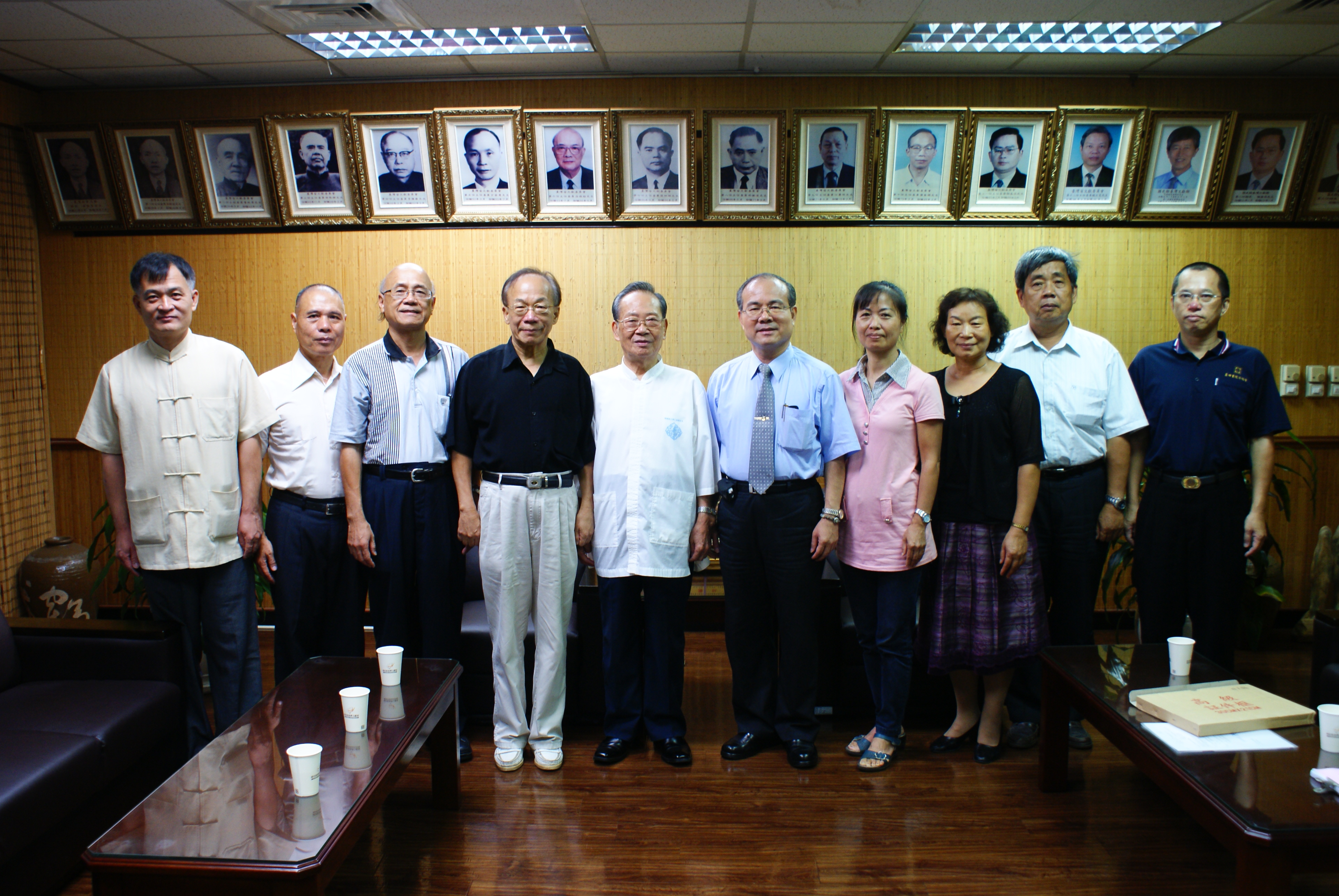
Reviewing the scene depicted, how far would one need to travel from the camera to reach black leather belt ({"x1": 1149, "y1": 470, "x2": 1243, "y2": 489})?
2828mm

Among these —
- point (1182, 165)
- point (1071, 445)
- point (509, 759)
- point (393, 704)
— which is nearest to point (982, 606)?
point (1071, 445)

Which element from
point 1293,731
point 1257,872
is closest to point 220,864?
point 1257,872

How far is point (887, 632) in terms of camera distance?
2.72m

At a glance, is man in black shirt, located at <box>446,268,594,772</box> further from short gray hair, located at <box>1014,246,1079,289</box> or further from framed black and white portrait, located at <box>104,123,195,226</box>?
framed black and white portrait, located at <box>104,123,195,226</box>

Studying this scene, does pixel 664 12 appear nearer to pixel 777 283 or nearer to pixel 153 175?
pixel 777 283

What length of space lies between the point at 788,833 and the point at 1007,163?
3339mm

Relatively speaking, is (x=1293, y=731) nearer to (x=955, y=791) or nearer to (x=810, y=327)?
(x=955, y=791)

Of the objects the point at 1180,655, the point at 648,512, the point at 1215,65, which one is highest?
the point at 1215,65

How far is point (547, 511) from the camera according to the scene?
8.93 ft

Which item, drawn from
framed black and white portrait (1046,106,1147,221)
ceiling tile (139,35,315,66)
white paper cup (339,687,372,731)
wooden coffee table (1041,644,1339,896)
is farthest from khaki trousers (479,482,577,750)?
framed black and white portrait (1046,106,1147,221)

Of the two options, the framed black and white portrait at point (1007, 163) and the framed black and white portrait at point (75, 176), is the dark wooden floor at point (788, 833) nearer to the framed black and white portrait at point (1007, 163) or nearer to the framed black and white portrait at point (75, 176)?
the framed black and white portrait at point (1007, 163)

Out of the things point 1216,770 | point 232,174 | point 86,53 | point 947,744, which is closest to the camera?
point 1216,770

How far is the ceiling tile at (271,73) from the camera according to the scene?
3.93m

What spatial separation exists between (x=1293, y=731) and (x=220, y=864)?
95.0 inches
